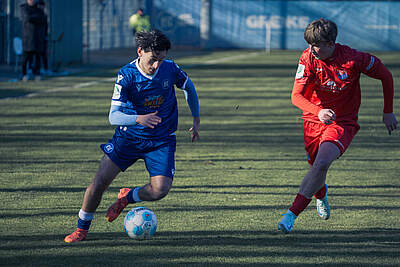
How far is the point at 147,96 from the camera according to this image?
5398mm

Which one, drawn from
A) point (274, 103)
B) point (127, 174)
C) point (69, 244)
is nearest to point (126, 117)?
point (69, 244)

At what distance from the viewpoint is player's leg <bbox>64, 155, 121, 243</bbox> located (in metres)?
5.33

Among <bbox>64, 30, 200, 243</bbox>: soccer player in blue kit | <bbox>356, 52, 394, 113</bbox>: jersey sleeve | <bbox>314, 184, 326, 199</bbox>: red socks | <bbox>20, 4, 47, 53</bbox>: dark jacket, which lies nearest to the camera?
<bbox>64, 30, 200, 243</bbox>: soccer player in blue kit

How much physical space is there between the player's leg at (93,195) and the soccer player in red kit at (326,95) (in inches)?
56.7

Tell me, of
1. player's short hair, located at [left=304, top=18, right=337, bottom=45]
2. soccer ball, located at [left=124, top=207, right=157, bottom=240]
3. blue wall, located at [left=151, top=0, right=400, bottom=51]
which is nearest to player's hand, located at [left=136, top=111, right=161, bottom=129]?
soccer ball, located at [left=124, top=207, right=157, bottom=240]

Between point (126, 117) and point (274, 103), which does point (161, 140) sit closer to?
point (126, 117)

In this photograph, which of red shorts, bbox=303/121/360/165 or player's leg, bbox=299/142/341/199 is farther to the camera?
red shorts, bbox=303/121/360/165

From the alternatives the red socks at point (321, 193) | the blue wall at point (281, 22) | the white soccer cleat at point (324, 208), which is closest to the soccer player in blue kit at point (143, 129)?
the red socks at point (321, 193)

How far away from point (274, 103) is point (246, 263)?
1138 cm

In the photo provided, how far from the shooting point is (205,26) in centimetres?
4162

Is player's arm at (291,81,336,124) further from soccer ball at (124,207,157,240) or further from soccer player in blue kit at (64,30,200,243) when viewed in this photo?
soccer ball at (124,207,157,240)

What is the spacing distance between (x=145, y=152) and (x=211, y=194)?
1.87m

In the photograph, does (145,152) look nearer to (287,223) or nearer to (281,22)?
(287,223)

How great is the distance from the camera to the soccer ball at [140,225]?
17.8 feet
